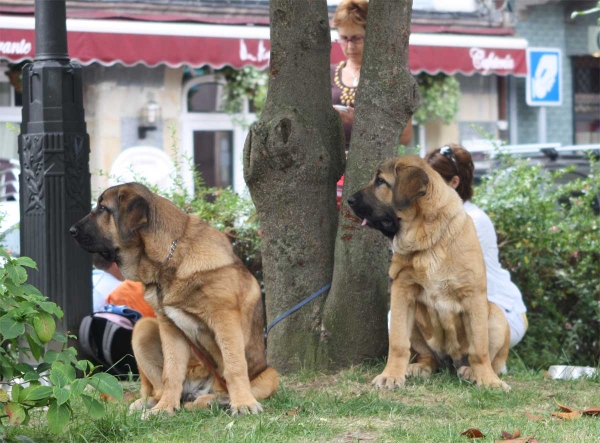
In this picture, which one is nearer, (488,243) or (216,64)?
→ (488,243)

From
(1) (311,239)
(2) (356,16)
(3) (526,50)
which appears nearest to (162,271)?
(1) (311,239)

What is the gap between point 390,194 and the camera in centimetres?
550

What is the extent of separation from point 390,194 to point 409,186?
13 centimetres

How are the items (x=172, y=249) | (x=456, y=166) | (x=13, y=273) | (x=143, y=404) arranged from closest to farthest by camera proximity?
(x=13, y=273) < (x=172, y=249) < (x=143, y=404) < (x=456, y=166)

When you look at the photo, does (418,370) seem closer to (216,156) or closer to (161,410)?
(161,410)

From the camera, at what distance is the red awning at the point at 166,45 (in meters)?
14.8

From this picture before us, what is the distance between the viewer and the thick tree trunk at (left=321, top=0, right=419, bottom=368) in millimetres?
5969

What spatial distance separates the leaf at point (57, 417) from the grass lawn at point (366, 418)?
1.05 ft

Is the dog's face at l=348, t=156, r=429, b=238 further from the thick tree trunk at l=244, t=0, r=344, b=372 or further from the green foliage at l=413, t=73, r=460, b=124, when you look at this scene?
the green foliage at l=413, t=73, r=460, b=124

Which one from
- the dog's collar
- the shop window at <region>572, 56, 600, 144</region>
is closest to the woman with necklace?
the dog's collar

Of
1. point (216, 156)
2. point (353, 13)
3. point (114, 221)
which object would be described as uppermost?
point (353, 13)

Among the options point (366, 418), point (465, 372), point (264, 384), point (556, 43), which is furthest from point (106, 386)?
point (556, 43)

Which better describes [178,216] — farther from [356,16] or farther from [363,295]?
[356,16]

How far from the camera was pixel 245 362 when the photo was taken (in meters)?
4.98
